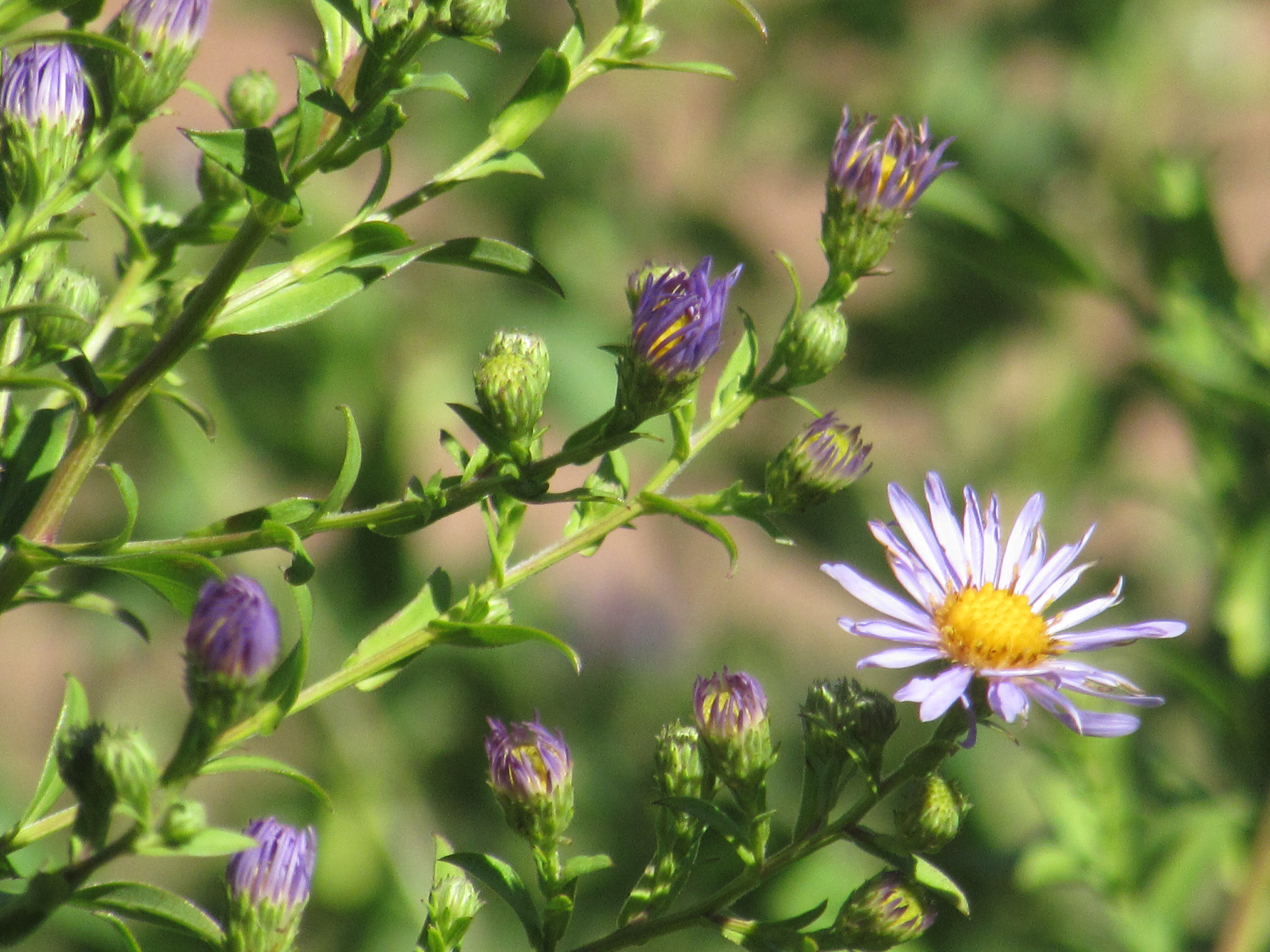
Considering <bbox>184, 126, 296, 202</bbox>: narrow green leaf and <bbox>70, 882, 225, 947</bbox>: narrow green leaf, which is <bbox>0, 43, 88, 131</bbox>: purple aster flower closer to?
<bbox>184, 126, 296, 202</bbox>: narrow green leaf

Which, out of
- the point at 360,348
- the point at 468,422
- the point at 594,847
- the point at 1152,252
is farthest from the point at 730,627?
the point at 468,422

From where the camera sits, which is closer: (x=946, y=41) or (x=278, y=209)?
(x=278, y=209)

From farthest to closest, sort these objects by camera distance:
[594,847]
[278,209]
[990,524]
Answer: [594,847] → [990,524] → [278,209]

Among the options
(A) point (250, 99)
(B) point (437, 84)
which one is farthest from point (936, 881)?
(A) point (250, 99)

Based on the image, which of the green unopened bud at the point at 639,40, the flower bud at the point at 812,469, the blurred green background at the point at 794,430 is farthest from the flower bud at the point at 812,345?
the blurred green background at the point at 794,430

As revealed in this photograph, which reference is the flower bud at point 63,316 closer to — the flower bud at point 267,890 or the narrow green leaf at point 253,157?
the narrow green leaf at point 253,157

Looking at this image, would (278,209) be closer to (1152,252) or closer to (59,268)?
(59,268)

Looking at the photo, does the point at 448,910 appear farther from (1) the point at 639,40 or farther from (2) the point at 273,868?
(1) the point at 639,40

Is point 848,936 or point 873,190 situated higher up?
point 873,190
